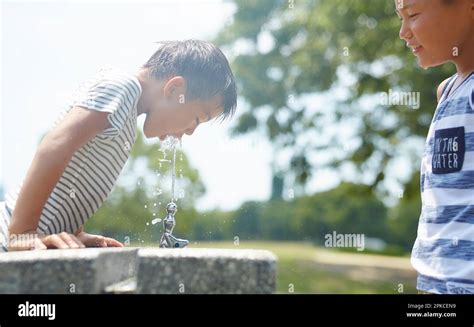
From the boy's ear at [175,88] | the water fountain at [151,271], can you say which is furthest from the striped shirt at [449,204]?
the boy's ear at [175,88]

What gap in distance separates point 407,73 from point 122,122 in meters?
6.01

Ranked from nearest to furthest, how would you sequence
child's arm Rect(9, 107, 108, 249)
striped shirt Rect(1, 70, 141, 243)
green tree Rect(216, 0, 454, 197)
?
child's arm Rect(9, 107, 108, 249) < striped shirt Rect(1, 70, 141, 243) < green tree Rect(216, 0, 454, 197)

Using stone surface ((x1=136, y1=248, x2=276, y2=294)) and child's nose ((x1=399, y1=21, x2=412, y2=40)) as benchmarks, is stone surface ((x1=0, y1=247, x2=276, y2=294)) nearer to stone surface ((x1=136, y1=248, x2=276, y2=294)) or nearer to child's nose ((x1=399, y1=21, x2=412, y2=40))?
stone surface ((x1=136, y1=248, x2=276, y2=294))

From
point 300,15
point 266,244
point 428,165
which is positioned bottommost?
point 266,244

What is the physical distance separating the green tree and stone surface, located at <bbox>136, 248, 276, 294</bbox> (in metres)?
5.58

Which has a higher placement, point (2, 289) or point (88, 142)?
point (88, 142)

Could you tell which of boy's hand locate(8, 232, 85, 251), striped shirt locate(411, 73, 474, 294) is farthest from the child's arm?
striped shirt locate(411, 73, 474, 294)

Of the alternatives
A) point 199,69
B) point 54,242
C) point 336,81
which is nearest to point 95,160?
point 54,242

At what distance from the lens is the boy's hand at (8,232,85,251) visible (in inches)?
75.3

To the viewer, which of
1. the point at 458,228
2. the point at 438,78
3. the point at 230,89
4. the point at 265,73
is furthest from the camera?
the point at 265,73

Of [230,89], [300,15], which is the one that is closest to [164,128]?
[230,89]

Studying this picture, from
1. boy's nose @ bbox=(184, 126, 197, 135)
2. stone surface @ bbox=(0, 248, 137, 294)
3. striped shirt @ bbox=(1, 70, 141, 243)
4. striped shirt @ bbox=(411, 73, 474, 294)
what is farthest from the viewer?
boy's nose @ bbox=(184, 126, 197, 135)

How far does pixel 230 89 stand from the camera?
2373 millimetres
